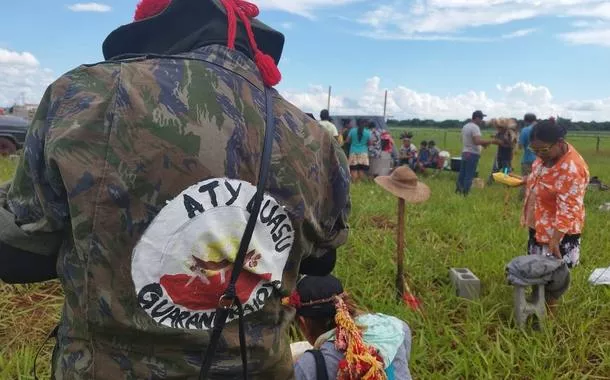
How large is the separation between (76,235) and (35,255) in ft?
0.50

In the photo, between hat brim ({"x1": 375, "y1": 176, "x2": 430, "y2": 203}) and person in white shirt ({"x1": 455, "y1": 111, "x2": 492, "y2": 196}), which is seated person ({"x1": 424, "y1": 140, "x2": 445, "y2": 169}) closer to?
person in white shirt ({"x1": 455, "y1": 111, "x2": 492, "y2": 196})


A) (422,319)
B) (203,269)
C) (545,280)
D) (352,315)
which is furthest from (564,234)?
(203,269)

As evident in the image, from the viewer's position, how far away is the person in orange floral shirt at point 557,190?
3.31 metres

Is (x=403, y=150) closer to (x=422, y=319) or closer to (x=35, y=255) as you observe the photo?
(x=422, y=319)

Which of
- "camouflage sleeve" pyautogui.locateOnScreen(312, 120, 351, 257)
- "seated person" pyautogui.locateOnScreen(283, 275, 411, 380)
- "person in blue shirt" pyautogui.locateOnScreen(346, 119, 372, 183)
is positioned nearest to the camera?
"camouflage sleeve" pyautogui.locateOnScreen(312, 120, 351, 257)

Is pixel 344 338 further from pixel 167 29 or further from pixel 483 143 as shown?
pixel 483 143

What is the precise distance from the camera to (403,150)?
40.5ft

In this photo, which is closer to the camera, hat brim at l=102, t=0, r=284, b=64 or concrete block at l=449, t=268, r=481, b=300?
hat brim at l=102, t=0, r=284, b=64

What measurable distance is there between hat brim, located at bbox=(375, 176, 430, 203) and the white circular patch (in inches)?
93.0

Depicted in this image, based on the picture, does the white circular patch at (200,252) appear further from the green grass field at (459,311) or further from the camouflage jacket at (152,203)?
the green grass field at (459,311)

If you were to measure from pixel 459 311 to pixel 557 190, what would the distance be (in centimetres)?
102

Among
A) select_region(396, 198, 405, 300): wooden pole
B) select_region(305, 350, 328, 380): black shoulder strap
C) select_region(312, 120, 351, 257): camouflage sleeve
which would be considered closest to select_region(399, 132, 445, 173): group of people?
select_region(396, 198, 405, 300): wooden pole

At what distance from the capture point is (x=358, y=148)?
942 centimetres

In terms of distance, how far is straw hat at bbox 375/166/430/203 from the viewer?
3324 mm
